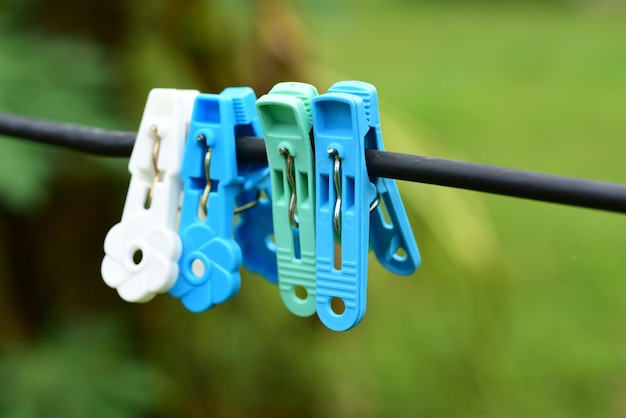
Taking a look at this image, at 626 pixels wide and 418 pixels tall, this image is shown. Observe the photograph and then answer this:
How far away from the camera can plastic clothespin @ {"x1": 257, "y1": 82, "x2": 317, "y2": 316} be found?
1.73 ft

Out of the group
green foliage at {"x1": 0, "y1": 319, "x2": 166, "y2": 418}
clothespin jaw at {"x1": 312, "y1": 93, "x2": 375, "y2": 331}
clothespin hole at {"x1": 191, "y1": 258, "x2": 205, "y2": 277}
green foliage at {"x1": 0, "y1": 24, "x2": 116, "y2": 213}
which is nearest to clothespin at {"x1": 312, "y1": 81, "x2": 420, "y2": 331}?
clothespin jaw at {"x1": 312, "y1": 93, "x2": 375, "y2": 331}

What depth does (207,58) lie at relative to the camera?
4.11 ft

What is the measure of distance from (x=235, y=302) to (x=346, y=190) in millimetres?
871

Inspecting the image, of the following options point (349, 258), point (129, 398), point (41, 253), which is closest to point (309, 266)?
point (349, 258)

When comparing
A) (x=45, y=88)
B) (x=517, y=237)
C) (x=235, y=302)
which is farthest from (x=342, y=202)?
(x=517, y=237)

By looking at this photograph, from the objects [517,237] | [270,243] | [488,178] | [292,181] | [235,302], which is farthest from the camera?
[517,237]

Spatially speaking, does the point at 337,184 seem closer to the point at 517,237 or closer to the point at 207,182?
the point at 207,182

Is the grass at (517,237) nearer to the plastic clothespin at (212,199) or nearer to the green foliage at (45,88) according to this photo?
the green foliage at (45,88)

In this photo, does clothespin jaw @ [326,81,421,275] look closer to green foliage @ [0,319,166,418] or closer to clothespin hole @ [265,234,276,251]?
clothespin hole @ [265,234,276,251]

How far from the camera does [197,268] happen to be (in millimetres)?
604

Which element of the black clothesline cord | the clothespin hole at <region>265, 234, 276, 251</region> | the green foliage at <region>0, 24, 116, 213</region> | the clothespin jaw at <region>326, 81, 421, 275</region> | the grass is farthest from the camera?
the grass

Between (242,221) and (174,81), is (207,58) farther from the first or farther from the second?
(242,221)

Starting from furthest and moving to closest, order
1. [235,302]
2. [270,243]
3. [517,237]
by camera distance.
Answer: [517,237] < [235,302] < [270,243]

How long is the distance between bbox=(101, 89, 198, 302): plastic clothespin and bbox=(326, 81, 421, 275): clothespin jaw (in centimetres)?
14
